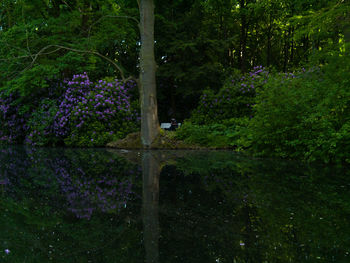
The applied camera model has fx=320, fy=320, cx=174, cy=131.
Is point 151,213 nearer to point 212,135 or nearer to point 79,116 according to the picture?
point 212,135

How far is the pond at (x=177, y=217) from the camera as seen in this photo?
2.21 m

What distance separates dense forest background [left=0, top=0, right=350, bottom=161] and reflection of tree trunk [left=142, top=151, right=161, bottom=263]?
3.53m

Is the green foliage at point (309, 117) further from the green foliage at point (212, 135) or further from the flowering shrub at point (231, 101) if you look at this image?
the flowering shrub at point (231, 101)

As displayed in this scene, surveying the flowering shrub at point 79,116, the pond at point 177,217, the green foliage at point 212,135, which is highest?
the flowering shrub at point 79,116

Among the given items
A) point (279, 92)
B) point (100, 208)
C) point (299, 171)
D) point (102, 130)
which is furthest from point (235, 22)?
point (100, 208)

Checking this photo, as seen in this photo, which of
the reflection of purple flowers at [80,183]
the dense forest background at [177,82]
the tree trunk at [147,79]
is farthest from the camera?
the tree trunk at [147,79]

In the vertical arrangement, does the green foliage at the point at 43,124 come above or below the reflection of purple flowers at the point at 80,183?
above

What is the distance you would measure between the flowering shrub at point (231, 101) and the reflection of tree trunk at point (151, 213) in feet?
31.3

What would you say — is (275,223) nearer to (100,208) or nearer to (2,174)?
(100,208)

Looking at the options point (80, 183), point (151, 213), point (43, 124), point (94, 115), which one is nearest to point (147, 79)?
point (94, 115)

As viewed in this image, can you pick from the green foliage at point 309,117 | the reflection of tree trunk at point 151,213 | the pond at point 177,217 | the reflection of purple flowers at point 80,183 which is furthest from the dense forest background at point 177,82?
the reflection of purple flowers at point 80,183

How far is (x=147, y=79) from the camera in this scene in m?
11.6

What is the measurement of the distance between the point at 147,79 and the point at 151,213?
882cm

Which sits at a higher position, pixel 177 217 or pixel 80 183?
pixel 80 183
